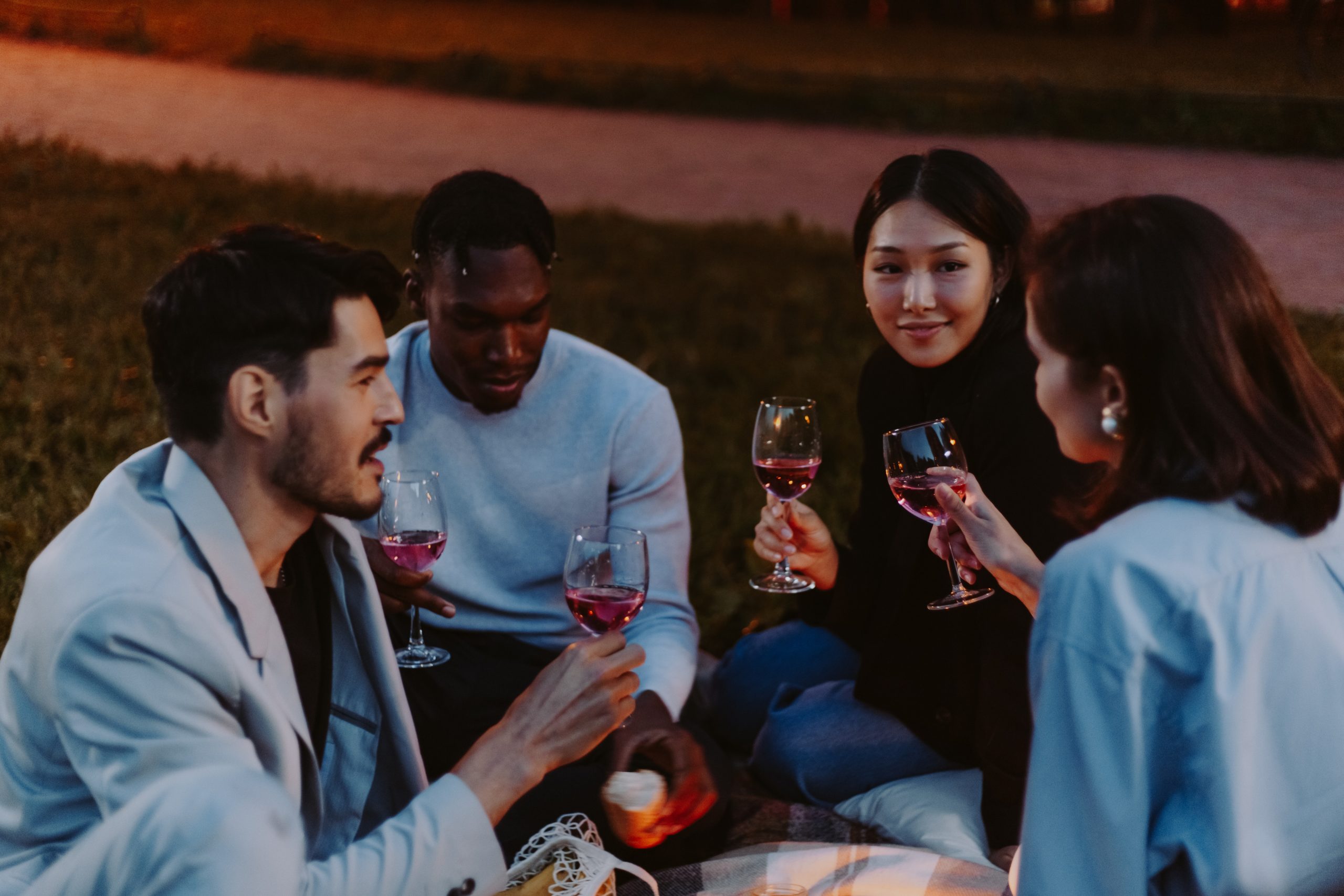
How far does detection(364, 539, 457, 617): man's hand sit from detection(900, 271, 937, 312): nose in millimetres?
1490

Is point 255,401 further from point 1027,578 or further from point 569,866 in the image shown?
point 1027,578

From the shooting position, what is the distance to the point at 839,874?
3443mm

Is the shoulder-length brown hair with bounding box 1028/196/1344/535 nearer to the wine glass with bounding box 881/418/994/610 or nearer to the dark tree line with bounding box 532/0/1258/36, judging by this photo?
the wine glass with bounding box 881/418/994/610

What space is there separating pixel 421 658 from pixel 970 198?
2.00 m

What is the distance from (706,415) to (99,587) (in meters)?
5.96

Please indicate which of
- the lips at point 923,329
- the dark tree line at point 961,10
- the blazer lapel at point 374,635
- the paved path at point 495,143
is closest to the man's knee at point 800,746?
the lips at point 923,329

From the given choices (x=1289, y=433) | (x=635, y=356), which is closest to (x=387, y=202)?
(x=635, y=356)

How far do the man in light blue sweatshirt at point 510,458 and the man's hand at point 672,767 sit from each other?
652 mm

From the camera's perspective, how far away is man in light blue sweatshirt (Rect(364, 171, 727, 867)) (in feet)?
12.9

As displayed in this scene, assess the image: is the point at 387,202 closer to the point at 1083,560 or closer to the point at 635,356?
the point at 635,356

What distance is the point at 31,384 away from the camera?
705 cm

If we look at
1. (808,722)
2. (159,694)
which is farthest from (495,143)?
(159,694)

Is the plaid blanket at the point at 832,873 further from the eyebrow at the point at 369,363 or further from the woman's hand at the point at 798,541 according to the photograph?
the eyebrow at the point at 369,363

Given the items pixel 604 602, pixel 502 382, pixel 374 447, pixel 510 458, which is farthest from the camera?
pixel 510 458
